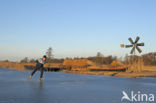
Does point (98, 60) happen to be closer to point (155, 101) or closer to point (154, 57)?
point (154, 57)

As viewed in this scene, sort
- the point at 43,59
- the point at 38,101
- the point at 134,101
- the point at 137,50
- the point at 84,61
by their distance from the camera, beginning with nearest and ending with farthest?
the point at 38,101 < the point at 134,101 < the point at 43,59 < the point at 137,50 < the point at 84,61

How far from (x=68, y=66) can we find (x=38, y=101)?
32.3m

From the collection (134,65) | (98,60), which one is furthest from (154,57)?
(134,65)

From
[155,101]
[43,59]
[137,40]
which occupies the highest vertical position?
[137,40]

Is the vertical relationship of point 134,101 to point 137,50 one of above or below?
below

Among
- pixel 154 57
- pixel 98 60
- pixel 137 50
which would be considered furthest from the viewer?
pixel 154 57

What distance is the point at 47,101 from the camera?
5.99 meters

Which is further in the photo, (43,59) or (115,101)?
(43,59)

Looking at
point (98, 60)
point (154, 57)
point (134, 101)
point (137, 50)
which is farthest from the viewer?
point (154, 57)

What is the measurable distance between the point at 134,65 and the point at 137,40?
334 centimetres

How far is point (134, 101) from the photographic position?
633cm

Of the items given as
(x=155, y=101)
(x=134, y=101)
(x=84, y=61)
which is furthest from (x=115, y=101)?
(x=84, y=61)

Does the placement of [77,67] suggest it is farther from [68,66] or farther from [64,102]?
[64,102]

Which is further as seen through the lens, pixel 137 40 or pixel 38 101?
pixel 137 40
